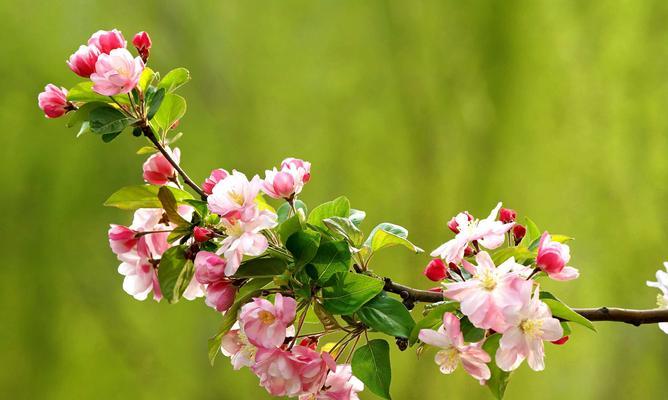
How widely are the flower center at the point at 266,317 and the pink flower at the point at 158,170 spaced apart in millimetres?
186

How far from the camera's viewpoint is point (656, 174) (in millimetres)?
2148

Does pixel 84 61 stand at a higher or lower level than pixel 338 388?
higher

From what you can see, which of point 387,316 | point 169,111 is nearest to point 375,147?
point 169,111

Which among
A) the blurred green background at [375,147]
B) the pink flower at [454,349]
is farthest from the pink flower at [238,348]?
the blurred green background at [375,147]

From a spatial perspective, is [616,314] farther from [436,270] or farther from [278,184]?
[278,184]

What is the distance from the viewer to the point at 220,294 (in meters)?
0.65

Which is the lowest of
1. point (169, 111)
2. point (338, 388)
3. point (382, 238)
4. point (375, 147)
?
point (375, 147)

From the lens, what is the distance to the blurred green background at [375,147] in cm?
192

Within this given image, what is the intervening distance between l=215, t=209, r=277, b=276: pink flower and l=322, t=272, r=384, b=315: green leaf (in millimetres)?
70

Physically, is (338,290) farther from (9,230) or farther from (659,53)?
(659,53)

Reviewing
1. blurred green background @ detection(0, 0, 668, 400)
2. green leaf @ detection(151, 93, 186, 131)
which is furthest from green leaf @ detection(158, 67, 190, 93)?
blurred green background @ detection(0, 0, 668, 400)

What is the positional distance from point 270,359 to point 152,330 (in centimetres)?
140

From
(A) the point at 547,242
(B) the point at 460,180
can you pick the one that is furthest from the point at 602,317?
(B) the point at 460,180

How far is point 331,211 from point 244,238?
0.12 m
